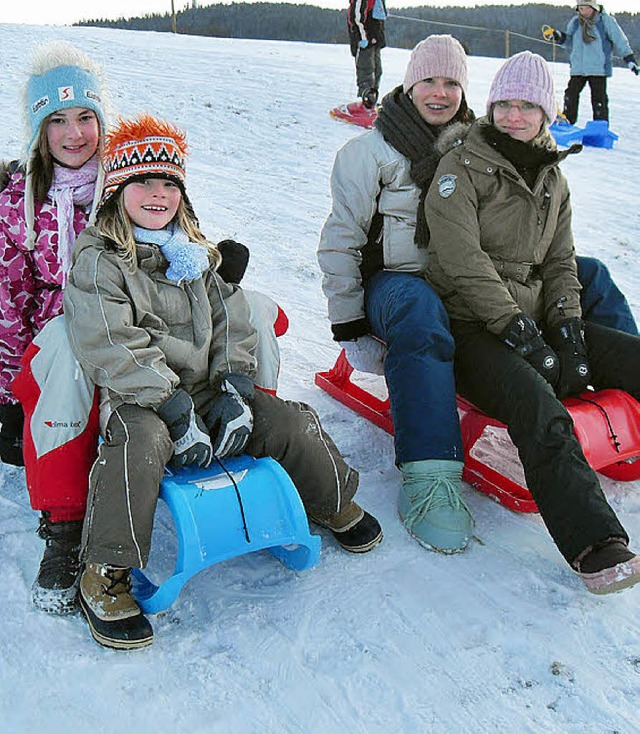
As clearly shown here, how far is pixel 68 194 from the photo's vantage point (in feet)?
8.70

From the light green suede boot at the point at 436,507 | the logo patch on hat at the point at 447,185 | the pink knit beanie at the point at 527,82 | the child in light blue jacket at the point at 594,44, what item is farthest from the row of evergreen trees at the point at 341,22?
the light green suede boot at the point at 436,507

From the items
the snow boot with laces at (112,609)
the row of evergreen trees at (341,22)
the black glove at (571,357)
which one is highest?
the row of evergreen trees at (341,22)

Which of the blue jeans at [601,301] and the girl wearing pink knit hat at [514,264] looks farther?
the blue jeans at [601,301]

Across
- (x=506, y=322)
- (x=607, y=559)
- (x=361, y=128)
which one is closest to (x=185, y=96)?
(x=361, y=128)

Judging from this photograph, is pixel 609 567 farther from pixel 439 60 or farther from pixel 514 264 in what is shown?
pixel 439 60

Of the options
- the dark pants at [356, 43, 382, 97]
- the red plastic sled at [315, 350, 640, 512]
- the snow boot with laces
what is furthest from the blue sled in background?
the snow boot with laces

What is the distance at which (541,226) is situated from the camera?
2.88 metres

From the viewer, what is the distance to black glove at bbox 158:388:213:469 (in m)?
2.21

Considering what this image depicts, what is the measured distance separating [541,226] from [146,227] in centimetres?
136

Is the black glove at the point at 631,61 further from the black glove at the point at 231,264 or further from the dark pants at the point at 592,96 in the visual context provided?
the black glove at the point at 231,264

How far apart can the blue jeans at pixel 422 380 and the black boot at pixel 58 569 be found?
1.01 m

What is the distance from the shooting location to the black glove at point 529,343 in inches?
104

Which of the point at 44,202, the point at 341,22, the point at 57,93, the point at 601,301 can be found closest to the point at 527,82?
the point at 601,301

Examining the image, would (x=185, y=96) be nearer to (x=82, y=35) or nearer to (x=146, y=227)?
(x=82, y=35)
